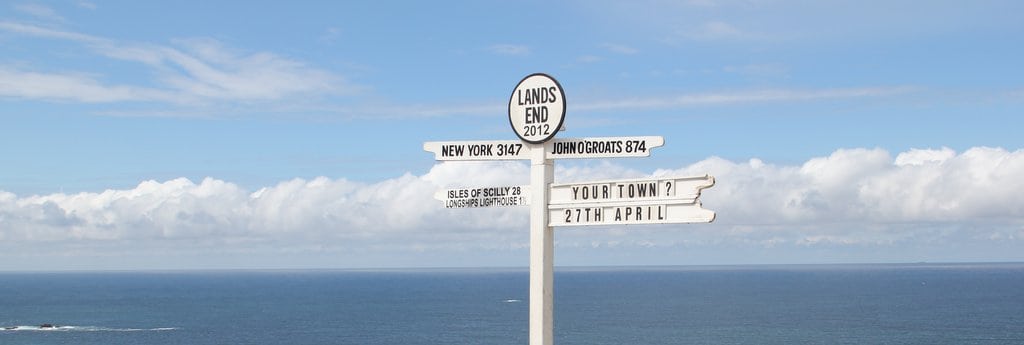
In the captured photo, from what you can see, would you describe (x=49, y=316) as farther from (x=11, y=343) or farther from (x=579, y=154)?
(x=579, y=154)

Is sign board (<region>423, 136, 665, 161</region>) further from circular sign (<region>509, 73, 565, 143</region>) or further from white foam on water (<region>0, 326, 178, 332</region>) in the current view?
white foam on water (<region>0, 326, 178, 332</region>)

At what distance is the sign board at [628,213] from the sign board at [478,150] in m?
0.85

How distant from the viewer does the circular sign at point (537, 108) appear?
12875mm

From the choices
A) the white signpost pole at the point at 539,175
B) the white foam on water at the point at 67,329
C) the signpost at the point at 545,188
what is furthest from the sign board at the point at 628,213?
→ the white foam on water at the point at 67,329

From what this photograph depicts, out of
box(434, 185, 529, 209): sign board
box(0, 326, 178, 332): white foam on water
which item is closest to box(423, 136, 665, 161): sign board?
box(434, 185, 529, 209): sign board

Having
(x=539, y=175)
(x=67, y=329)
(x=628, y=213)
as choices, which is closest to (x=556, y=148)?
A: (x=539, y=175)

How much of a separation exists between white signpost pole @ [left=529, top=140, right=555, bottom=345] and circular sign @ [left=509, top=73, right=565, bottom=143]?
0.70ft

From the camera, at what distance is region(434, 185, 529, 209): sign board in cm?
1336

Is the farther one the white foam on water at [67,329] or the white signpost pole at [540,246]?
the white foam on water at [67,329]

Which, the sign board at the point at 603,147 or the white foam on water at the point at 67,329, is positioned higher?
the sign board at the point at 603,147

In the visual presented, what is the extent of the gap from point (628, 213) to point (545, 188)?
49.9 inches

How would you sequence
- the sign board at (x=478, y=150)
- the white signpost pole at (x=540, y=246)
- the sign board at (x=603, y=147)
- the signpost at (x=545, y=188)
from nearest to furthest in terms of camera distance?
1. the signpost at (x=545, y=188)
2. the sign board at (x=603, y=147)
3. the white signpost pole at (x=540, y=246)
4. the sign board at (x=478, y=150)

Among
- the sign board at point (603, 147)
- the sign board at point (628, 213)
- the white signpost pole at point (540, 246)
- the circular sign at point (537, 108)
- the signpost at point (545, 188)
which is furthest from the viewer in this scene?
the white signpost pole at point (540, 246)

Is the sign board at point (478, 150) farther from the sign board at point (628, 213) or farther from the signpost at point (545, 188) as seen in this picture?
the sign board at point (628, 213)
